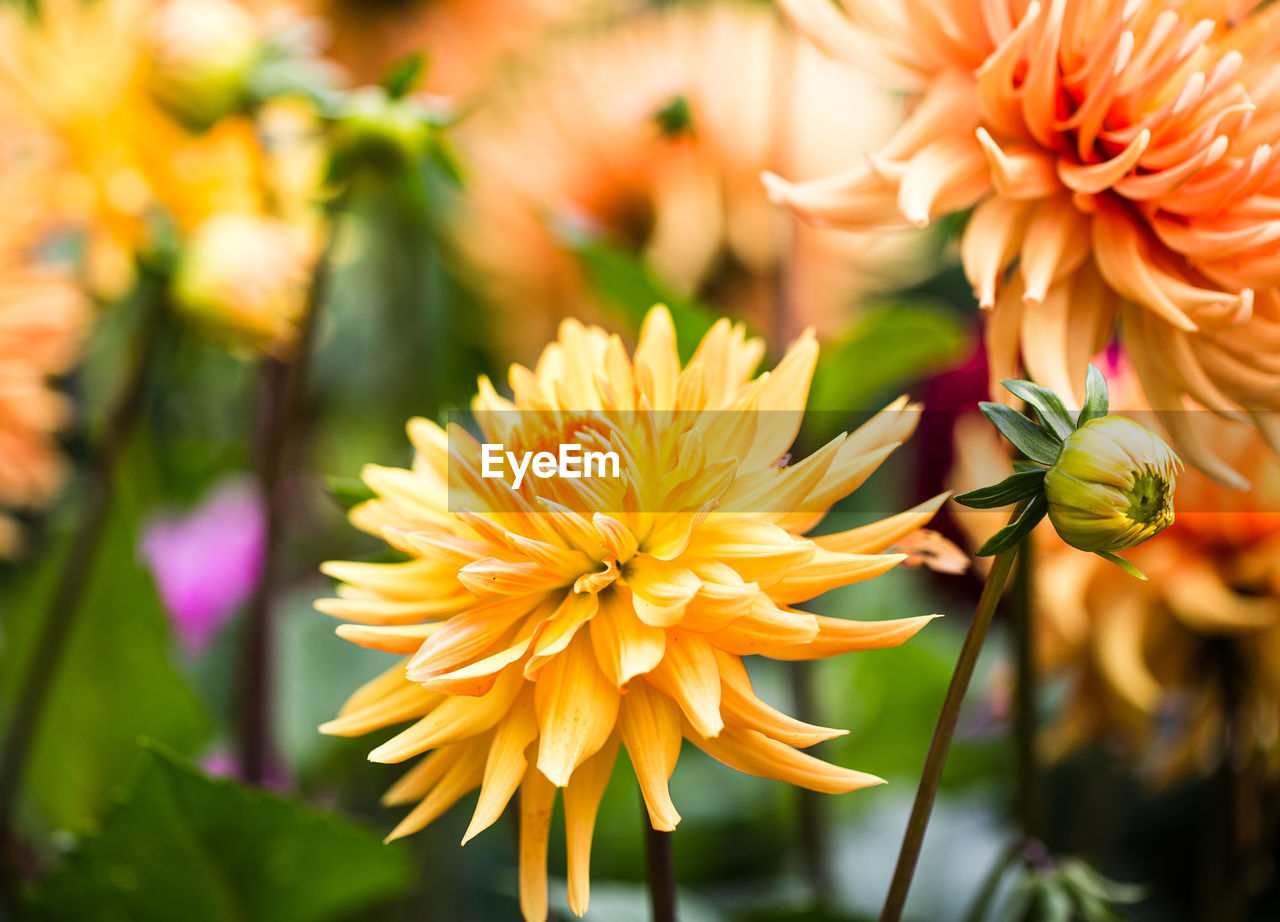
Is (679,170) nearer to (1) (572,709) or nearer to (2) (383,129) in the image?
(2) (383,129)

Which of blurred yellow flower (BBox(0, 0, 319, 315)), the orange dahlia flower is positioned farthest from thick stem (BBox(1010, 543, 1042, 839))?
blurred yellow flower (BBox(0, 0, 319, 315))

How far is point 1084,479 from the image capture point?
8.3 inches

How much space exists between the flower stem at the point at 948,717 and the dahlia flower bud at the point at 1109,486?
0.02 meters

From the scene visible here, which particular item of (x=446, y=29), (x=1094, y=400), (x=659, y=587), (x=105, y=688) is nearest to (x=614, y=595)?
(x=659, y=587)

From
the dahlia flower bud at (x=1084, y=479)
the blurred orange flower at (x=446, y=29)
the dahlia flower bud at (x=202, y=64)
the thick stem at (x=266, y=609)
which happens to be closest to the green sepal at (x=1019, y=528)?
the dahlia flower bud at (x=1084, y=479)

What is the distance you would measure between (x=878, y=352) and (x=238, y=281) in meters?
0.29

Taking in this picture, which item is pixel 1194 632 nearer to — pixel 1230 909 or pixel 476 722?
pixel 1230 909

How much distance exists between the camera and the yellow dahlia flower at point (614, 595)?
0.23 metres

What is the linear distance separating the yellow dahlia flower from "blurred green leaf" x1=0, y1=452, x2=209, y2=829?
0.27m

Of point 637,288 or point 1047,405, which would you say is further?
point 637,288

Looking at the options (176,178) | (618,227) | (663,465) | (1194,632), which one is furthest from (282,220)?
(1194,632)

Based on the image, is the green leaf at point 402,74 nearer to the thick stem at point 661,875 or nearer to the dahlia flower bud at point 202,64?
the dahlia flower bud at point 202,64

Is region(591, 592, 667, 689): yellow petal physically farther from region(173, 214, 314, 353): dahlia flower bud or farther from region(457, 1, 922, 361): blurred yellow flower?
region(457, 1, 922, 361): blurred yellow flower

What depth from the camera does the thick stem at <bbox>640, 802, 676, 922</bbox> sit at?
0.84ft
